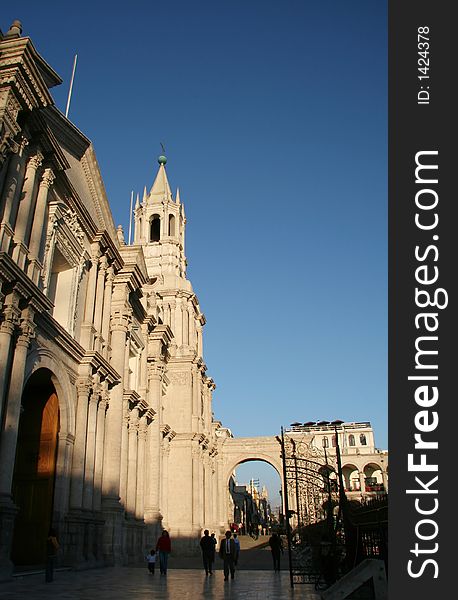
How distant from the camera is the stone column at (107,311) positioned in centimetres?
2222

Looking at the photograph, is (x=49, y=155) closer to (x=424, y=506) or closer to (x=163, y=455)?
(x=424, y=506)

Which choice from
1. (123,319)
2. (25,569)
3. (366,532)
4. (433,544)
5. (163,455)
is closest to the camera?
(433,544)

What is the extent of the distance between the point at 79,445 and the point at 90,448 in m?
0.73

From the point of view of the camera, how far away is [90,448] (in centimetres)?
1931

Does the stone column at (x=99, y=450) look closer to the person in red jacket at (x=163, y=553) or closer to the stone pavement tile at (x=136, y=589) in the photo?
the person in red jacket at (x=163, y=553)

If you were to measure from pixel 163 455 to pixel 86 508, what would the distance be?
15.7 metres

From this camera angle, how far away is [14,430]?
14.1m

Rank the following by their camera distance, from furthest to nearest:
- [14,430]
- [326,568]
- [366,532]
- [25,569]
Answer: [25,569], [14,430], [326,568], [366,532]

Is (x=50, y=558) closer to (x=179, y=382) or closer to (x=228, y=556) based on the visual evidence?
(x=228, y=556)

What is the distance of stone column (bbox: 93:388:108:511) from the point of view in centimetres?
1967

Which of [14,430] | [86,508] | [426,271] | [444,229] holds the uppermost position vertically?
[444,229]

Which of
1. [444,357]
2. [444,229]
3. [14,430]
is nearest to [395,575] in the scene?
[444,357]

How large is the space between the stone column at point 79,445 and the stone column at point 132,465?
5926 millimetres

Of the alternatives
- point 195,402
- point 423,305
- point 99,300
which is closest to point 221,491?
point 195,402
